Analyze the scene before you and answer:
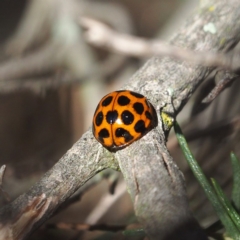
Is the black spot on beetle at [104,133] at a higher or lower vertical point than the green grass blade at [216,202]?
higher

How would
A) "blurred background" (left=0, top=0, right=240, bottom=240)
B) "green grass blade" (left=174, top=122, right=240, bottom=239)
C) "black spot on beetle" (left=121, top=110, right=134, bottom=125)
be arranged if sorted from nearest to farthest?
1. "green grass blade" (left=174, top=122, right=240, bottom=239)
2. "black spot on beetle" (left=121, top=110, right=134, bottom=125)
3. "blurred background" (left=0, top=0, right=240, bottom=240)

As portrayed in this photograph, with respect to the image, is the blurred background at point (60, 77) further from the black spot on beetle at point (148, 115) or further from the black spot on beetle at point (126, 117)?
the black spot on beetle at point (148, 115)

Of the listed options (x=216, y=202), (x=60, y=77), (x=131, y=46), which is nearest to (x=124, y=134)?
(x=216, y=202)

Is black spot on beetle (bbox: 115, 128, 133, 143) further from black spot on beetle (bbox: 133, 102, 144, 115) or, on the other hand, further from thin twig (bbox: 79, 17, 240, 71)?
thin twig (bbox: 79, 17, 240, 71)

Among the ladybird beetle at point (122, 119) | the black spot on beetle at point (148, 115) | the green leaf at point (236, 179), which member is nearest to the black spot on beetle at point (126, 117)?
the ladybird beetle at point (122, 119)

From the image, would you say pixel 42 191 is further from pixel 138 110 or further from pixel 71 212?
pixel 71 212

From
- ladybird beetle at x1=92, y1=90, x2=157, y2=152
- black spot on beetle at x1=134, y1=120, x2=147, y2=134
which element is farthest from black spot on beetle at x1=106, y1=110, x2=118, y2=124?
black spot on beetle at x1=134, y1=120, x2=147, y2=134
